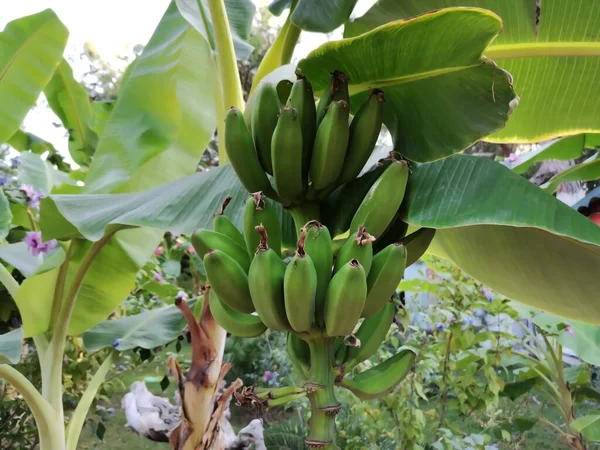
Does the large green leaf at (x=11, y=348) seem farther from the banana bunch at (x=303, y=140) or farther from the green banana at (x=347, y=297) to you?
the green banana at (x=347, y=297)

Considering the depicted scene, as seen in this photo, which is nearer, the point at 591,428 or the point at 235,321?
the point at 235,321

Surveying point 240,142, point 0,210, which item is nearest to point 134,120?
point 0,210

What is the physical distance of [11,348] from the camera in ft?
3.43

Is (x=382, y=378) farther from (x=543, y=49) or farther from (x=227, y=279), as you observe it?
(x=543, y=49)

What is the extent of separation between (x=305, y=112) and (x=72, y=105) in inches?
56.1

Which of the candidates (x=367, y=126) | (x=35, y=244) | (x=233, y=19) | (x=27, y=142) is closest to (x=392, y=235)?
(x=367, y=126)

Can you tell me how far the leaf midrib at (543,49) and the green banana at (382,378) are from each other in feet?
1.44

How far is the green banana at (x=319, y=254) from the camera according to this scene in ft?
1.47

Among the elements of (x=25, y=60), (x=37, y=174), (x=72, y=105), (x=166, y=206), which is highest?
(x=72, y=105)

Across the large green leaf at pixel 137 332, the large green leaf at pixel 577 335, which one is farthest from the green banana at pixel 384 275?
the large green leaf at pixel 577 335

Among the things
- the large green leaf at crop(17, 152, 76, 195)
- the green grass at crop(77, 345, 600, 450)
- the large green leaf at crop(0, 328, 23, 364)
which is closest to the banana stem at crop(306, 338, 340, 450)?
the large green leaf at crop(0, 328, 23, 364)

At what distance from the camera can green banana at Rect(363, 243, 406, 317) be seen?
0.45 m

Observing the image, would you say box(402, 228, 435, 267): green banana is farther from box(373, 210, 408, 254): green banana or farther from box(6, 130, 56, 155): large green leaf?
box(6, 130, 56, 155): large green leaf

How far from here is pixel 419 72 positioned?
19.9 inches
